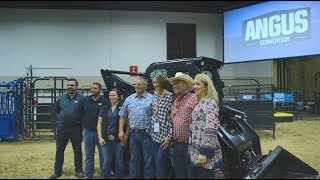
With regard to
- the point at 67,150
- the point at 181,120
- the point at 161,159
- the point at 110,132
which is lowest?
the point at 67,150

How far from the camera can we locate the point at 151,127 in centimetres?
439

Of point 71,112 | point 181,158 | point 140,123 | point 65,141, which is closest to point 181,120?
point 181,158

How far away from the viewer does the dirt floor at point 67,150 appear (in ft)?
19.5

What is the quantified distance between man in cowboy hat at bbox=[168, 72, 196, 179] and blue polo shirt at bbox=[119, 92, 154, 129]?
0.78m

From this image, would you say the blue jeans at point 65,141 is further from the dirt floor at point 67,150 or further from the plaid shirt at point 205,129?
the plaid shirt at point 205,129

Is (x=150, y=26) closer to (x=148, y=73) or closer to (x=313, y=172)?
(x=148, y=73)

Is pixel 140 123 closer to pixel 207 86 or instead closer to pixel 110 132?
pixel 110 132

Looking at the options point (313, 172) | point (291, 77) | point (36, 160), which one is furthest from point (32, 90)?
point (291, 77)

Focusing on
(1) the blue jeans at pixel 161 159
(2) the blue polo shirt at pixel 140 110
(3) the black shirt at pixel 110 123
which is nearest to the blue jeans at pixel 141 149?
(2) the blue polo shirt at pixel 140 110

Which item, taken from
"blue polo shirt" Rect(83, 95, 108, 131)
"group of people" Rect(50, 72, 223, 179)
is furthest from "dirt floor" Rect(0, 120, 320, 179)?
"blue polo shirt" Rect(83, 95, 108, 131)

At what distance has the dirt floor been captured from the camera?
5.94 meters

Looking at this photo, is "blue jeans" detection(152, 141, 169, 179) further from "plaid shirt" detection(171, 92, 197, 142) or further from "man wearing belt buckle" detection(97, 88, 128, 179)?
"man wearing belt buckle" detection(97, 88, 128, 179)

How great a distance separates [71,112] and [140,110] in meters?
1.31

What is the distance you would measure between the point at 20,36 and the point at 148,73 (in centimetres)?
1076
